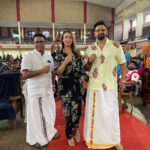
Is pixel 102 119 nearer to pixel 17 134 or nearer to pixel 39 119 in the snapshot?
pixel 39 119

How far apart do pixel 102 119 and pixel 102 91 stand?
305 millimetres

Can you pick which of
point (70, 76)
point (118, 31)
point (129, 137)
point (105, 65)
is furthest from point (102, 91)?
point (118, 31)

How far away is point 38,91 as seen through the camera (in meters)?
2.11

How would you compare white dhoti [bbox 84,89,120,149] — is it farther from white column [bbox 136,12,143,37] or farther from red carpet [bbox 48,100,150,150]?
white column [bbox 136,12,143,37]

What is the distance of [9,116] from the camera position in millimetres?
2752

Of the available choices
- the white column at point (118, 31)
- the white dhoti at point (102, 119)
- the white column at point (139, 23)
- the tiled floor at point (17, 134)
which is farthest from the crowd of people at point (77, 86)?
the white column at point (118, 31)

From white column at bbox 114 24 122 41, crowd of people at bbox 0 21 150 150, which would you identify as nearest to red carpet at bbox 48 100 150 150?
crowd of people at bbox 0 21 150 150

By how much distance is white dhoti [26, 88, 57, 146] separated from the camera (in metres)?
2.13

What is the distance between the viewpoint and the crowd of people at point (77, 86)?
1.90m

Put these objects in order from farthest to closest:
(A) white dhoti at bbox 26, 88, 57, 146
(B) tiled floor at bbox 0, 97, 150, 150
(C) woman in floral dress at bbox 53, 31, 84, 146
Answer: (B) tiled floor at bbox 0, 97, 150, 150
(A) white dhoti at bbox 26, 88, 57, 146
(C) woman in floral dress at bbox 53, 31, 84, 146

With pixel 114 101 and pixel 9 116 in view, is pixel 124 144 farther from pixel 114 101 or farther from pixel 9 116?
pixel 9 116

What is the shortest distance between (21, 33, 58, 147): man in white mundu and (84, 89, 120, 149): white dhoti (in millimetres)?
523

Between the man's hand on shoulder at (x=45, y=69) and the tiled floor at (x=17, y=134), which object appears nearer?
the man's hand on shoulder at (x=45, y=69)

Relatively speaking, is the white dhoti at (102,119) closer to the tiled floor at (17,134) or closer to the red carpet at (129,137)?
the red carpet at (129,137)
